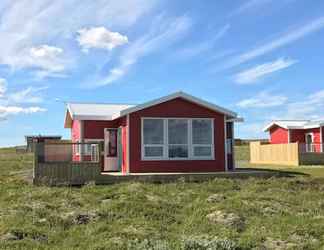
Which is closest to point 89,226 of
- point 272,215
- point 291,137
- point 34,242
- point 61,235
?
point 61,235

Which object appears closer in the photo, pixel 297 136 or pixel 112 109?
pixel 112 109

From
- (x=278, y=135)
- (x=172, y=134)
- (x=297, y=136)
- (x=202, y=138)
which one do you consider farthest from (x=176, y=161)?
(x=278, y=135)

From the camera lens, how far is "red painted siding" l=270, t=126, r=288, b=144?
3806 centimetres

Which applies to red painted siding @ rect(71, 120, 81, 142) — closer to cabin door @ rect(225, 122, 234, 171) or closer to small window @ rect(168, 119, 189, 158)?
small window @ rect(168, 119, 189, 158)

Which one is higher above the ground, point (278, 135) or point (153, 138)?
point (278, 135)

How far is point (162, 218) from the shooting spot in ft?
36.5

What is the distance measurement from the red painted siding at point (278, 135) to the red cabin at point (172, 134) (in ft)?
52.9

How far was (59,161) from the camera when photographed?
60.5 ft

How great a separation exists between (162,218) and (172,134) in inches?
423

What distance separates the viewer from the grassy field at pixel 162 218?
874 cm

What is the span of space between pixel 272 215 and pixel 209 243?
3.67 m

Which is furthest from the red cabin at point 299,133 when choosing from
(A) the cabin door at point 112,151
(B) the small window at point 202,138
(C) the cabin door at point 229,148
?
(A) the cabin door at point 112,151

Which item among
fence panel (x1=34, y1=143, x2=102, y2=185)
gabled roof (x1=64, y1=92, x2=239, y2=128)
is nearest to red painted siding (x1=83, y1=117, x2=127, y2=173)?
Answer: gabled roof (x1=64, y1=92, x2=239, y2=128)

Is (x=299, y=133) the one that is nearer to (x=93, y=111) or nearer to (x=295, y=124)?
(x=295, y=124)
